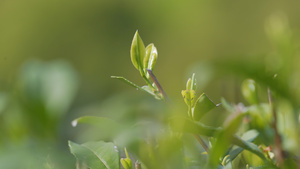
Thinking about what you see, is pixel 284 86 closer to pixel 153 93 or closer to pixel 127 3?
pixel 153 93

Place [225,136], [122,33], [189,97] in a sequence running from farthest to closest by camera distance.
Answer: [122,33] → [189,97] → [225,136]

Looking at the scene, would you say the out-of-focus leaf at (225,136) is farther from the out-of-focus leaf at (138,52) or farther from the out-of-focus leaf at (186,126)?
the out-of-focus leaf at (138,52)

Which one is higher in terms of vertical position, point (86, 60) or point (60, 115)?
point (60, 115)

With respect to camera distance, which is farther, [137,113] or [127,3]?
[127,3]

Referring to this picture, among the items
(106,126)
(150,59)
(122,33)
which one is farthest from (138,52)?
(122,33)

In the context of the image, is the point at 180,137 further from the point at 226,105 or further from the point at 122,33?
the point at 122,33

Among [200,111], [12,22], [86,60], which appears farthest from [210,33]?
[200,111]
